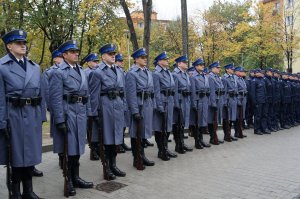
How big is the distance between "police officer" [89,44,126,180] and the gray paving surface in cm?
76

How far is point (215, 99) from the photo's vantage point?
985 cm

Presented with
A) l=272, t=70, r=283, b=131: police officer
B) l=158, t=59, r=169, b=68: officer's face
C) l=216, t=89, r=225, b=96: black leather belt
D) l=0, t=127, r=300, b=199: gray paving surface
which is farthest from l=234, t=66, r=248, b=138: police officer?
l=158, t=59, r=169, b=68: officer's face

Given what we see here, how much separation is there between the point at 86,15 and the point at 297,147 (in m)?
14.0

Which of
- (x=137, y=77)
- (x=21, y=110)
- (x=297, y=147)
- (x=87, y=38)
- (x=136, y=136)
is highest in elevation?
(x=87, y=38)

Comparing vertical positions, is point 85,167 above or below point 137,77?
below

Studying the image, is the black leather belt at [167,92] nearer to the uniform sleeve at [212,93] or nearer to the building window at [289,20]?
the uniform sleeve at [212,93]

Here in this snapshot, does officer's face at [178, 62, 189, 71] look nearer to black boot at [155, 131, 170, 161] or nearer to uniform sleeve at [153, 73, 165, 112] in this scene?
uniform sleeve at [153, 73, 165, 112]

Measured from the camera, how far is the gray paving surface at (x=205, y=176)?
18.0 ft

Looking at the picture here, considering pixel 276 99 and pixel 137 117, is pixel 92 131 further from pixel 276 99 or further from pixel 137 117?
pixel 276 99

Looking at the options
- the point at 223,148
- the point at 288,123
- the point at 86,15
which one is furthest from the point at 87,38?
the point at 223,148

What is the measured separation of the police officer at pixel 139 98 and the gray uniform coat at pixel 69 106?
149cm

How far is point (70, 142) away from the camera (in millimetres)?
5492

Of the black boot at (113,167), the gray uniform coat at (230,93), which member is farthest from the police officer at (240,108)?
the black boot at (113,167)

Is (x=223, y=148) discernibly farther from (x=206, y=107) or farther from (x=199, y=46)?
(x=199, y=46)
